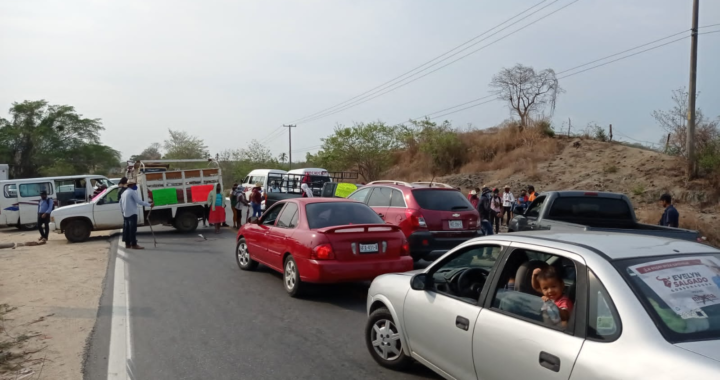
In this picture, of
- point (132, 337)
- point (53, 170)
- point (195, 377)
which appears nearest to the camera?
point (195, 377)

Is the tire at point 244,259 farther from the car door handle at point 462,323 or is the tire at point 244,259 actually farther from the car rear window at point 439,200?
the car door handle at point 462,323

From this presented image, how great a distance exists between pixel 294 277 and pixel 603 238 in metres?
5.37

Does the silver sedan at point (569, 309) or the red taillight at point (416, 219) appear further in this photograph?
the red taillight at point (416, 219)

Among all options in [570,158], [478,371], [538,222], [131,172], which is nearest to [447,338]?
[478,371]

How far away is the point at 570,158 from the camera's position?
100 ft

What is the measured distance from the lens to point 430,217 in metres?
10.9

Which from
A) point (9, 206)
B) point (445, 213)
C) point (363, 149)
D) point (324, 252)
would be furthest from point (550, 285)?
point (363, 149)

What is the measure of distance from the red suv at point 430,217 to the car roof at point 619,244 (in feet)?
21.0

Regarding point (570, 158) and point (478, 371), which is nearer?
point (478, 371)

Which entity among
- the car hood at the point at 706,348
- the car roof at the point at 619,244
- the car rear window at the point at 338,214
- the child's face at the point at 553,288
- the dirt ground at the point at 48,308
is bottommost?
the dirt ground at the point at 48,308

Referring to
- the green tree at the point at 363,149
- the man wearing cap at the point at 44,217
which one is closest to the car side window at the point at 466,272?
the man wearing cap at the point at 44,217

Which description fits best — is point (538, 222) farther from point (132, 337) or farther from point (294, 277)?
point (132, 337)

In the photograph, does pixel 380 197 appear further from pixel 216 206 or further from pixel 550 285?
pixel 216 206

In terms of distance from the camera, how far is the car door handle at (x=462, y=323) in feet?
13.8
